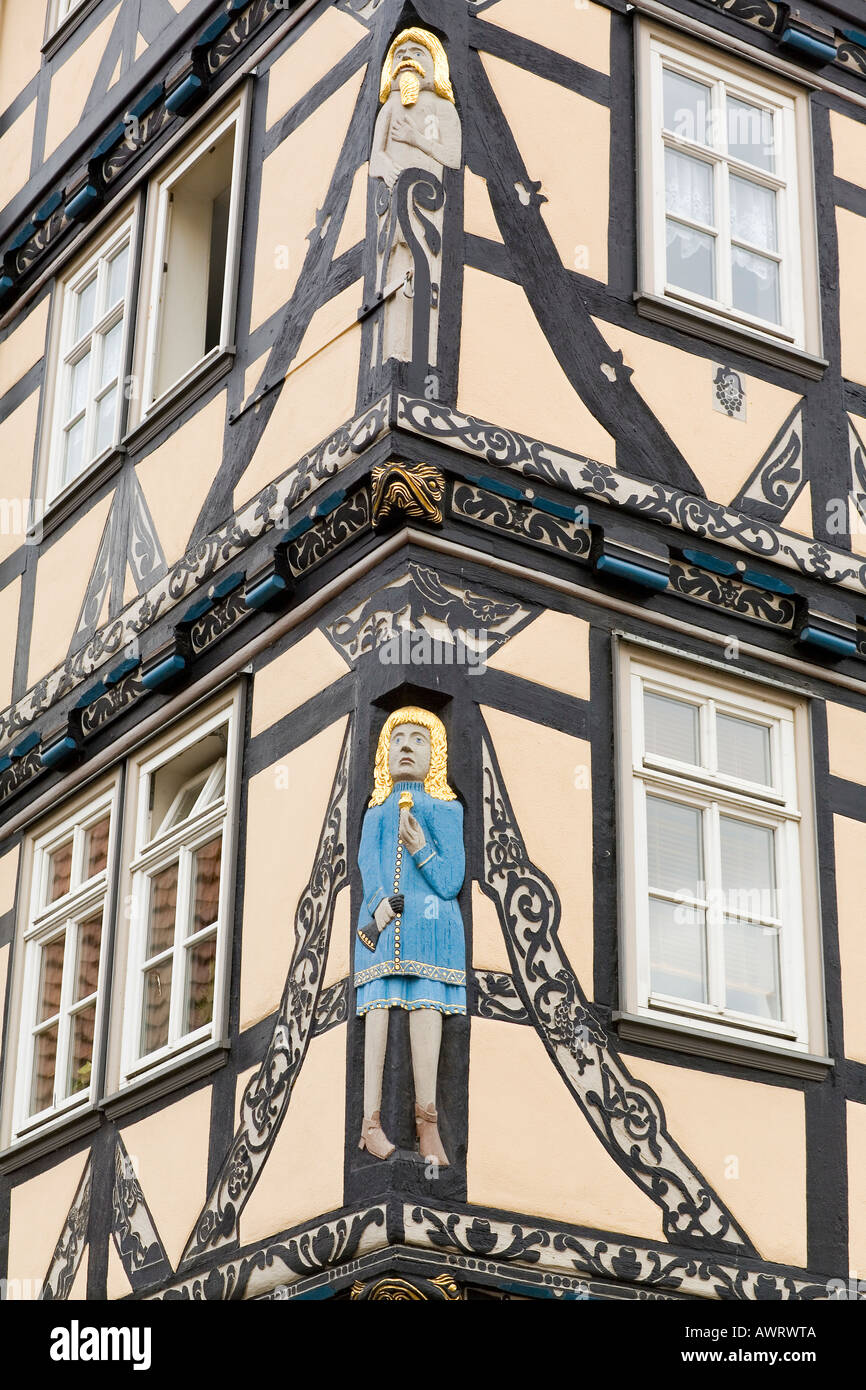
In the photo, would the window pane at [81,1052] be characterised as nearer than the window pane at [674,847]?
No

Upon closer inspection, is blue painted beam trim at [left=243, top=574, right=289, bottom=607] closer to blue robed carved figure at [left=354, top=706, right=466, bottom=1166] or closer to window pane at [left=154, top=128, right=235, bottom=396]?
blue robed carved figure at [left=354, top=706, right=466, bottom=1166]

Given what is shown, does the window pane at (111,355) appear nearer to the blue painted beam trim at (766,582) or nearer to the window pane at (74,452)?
the window pane at (74,452)

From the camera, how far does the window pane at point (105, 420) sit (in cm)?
1304

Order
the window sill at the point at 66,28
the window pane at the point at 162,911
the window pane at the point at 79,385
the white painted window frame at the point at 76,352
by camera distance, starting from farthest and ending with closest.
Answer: the window sill at the point at 66,28
the window pane at the point at 79,385
the white painted window frame at the point at 76,352
the window pane at the point at 162,911

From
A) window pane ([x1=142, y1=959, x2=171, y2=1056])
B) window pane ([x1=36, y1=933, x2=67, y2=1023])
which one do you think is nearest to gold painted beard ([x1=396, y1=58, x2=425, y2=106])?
window pane ([x1=142, y1=959, x2=171, y2=1056])

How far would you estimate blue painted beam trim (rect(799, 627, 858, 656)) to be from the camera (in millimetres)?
10891

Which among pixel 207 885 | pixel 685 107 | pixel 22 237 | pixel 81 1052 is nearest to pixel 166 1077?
pixel 207 885

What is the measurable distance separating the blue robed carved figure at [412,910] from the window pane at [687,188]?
3.30 m

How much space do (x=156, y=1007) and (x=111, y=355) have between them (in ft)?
12.9

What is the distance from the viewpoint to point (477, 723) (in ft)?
32.0

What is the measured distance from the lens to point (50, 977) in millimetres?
12195

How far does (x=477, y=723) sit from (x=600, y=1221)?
6.43 ft

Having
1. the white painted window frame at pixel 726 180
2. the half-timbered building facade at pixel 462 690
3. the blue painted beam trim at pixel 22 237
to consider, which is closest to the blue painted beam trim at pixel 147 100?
the half-timbered building facade at pixel 462 690

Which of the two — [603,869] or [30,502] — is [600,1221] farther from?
[30,502]
